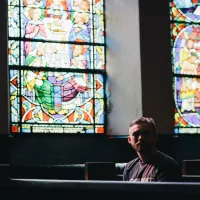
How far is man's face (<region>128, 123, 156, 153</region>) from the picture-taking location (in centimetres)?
428

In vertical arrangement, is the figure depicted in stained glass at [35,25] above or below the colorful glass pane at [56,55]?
above

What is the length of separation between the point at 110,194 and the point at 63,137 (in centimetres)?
569

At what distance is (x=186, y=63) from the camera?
9.12m

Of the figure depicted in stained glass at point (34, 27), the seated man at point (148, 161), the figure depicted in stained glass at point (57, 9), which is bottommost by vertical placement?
the seated man at point (148, 161)

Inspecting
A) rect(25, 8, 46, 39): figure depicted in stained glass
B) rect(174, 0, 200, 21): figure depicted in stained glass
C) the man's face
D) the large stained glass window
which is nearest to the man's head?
the man's face

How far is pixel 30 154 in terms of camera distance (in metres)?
8.00

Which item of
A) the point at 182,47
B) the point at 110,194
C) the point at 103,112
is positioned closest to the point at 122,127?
the point at 103,112

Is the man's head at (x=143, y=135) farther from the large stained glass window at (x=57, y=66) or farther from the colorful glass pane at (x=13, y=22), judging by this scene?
the colorful glass pane at (x=13, y=22)

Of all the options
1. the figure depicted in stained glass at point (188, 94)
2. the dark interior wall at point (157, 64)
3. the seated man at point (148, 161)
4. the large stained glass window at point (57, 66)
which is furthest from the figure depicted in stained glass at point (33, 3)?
the seated man at point (148, 161)

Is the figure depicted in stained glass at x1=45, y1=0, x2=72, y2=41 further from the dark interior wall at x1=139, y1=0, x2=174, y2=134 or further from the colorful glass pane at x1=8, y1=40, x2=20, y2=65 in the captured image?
the dark interior wall at x1=139, y1=0, x2=174, y2=134

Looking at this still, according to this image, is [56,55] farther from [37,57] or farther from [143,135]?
[143,135]

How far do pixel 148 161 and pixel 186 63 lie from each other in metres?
5.03

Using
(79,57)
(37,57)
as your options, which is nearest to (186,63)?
(79,57)

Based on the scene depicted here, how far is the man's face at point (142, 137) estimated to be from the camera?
4277mm
